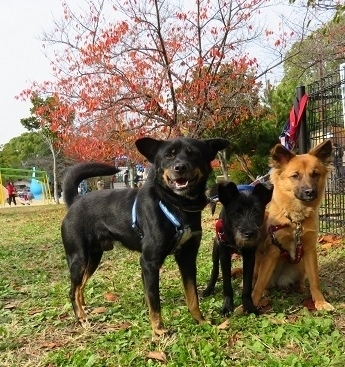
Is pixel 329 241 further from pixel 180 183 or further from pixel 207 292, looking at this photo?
pixel 180 183

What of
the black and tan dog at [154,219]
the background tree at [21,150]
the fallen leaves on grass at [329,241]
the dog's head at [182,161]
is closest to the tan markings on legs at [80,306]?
the black and tan dog at [154,219]

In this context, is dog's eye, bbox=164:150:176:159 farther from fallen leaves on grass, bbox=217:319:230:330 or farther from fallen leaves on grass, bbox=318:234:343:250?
fallen leaves on grass, bbox=318:234:343:250

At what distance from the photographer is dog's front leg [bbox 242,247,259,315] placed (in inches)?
154

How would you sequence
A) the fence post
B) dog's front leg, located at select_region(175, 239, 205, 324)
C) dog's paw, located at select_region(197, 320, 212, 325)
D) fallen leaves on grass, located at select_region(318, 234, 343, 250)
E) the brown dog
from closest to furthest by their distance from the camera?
dog's paw, located at select_region(197, 320, 212, 325), dog's front leg, located at select_region(175, 239, 205, 324), the brown dog, fallen leaves on grass, located at select_region(318, 234, 343, 250), the fence post

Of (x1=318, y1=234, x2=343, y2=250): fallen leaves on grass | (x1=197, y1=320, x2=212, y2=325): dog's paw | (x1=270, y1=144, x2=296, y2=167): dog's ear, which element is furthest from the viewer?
(x1=318, y1=234, x2=343, y2=250): fallen leaves on grass

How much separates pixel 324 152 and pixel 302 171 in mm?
337

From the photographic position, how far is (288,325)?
3.55m

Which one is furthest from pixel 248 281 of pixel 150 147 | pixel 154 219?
pixel 150 147

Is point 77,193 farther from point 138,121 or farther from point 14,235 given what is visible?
point 138,121

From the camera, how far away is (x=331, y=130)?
25.2 ft

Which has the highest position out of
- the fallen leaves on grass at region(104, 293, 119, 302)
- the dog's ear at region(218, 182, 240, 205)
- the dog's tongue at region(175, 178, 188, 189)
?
the dog's tongue at region(175, 178, 188, 189)

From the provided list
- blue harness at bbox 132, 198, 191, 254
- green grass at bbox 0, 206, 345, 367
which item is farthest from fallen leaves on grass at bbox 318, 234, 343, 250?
blue harness at bbox 132, 198, 191, 254

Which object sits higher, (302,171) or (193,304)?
(302,171)

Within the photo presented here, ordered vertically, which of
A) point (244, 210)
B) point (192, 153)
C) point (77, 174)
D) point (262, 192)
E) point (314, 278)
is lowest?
point (314, 278)
